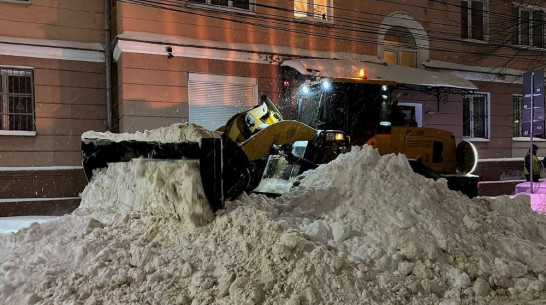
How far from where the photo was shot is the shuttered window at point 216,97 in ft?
38.1

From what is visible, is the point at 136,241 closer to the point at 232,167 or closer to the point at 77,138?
the point at 232,167

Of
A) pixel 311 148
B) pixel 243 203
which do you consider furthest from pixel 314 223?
pixel 311 148

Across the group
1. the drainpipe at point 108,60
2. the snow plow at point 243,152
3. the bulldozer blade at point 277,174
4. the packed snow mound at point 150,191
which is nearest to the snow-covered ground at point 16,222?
the drainpipe at point 108,60

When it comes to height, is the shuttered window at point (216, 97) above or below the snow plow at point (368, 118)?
above

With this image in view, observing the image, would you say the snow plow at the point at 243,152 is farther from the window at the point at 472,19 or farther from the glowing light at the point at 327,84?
the window at the point at 472,19

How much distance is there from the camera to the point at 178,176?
4684 mm

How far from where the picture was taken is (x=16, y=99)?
10.9 metres

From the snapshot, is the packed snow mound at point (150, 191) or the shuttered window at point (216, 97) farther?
the shuttered window at point (216, 97)

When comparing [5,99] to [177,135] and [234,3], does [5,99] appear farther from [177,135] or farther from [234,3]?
[177,135]

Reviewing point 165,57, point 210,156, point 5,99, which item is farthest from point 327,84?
point 5,99

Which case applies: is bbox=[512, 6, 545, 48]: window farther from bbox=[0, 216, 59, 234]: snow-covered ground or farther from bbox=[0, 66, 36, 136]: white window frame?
bbox=[0, 216, 59, 234]: snow-covered ground

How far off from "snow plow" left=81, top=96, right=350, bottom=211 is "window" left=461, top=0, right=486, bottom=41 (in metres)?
11.1

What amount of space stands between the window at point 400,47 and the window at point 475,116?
2688mm

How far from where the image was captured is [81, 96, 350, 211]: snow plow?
4656 millimetres
